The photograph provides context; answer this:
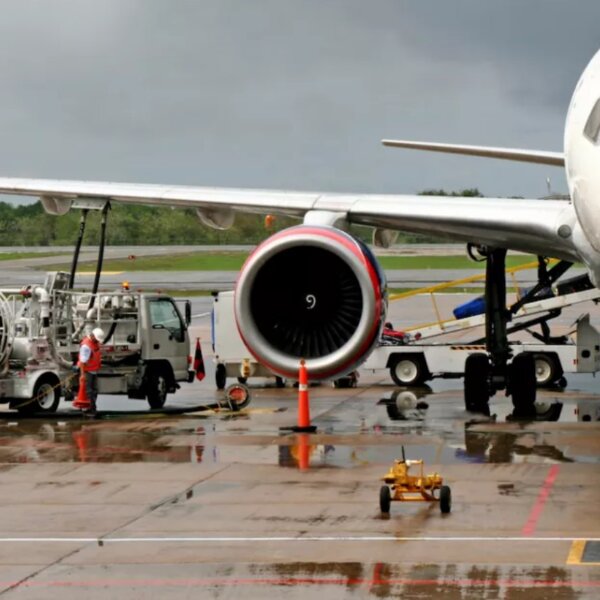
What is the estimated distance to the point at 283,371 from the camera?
49.4 feet

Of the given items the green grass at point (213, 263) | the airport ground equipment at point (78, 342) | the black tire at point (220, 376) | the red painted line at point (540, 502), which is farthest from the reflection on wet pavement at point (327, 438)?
the green grass at point (213, 263)

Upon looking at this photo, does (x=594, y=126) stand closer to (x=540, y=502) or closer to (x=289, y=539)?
(x=540, y=502)

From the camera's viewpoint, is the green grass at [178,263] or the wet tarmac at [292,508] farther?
the green grass at [178,263]

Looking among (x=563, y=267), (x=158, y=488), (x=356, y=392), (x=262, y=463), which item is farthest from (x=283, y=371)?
(x=356, y=392)

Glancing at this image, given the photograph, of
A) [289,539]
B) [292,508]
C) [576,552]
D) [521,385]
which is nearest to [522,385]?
[521,385]

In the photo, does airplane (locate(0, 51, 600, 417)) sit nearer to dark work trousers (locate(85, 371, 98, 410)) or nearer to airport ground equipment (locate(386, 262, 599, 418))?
airport ground equipment (locate(386, 262, 599, 418))

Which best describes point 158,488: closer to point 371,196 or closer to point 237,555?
point 237,555

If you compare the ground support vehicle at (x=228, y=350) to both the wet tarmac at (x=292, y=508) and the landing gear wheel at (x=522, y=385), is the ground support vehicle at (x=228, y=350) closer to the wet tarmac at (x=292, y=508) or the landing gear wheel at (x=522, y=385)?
the wet tarmac at (x=292, y=508)

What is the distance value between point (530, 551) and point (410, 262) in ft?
199

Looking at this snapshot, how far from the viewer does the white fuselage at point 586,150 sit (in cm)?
1175

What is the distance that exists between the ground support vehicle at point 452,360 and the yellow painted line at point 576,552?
1265 centimetres

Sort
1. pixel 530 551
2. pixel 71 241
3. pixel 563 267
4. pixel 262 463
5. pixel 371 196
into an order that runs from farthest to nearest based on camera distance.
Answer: pixel 71 241 < pixel 563 267 < pixel 371 196 < pixel 262 463 < pixel 530 551

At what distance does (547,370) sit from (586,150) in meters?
12.1

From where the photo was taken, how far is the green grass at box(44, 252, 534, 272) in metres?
70.6
